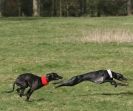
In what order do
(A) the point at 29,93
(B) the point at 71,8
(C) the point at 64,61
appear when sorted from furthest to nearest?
(B) the point at 71,8 → (C) the point at 64,61 → (A) the point at 29,93

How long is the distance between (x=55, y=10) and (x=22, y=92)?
54.7 m

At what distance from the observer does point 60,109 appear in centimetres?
1201

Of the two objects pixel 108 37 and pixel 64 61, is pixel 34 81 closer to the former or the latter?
pixel 64 61

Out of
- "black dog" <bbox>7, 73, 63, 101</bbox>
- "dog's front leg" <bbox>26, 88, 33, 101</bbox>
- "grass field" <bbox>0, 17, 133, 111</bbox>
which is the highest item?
"black dog" <bbox>7, 73, 63, 101</bbox>

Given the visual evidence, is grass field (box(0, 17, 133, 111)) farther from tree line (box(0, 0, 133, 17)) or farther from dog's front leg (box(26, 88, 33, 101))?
tree line (box(0, 0, 133, 17))

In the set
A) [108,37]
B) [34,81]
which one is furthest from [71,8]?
[34,81]

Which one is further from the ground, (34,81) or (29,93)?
(34,81)

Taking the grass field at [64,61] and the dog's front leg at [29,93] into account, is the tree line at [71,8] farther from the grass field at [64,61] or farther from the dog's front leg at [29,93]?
the dog's front leg at [29,93]

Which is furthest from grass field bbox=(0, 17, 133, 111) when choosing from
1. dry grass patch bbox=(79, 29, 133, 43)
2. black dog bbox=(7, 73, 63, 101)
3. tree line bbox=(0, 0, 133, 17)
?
tree line bbox=(0, 0, 133, 17)

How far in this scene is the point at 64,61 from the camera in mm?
21312

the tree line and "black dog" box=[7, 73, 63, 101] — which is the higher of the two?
"black dog" box=[7, 73, 63, 101]

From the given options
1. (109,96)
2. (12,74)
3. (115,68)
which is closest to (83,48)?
(115,68)

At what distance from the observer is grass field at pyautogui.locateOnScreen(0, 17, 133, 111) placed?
12.7m

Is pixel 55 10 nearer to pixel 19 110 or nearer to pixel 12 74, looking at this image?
pixel 12 74
